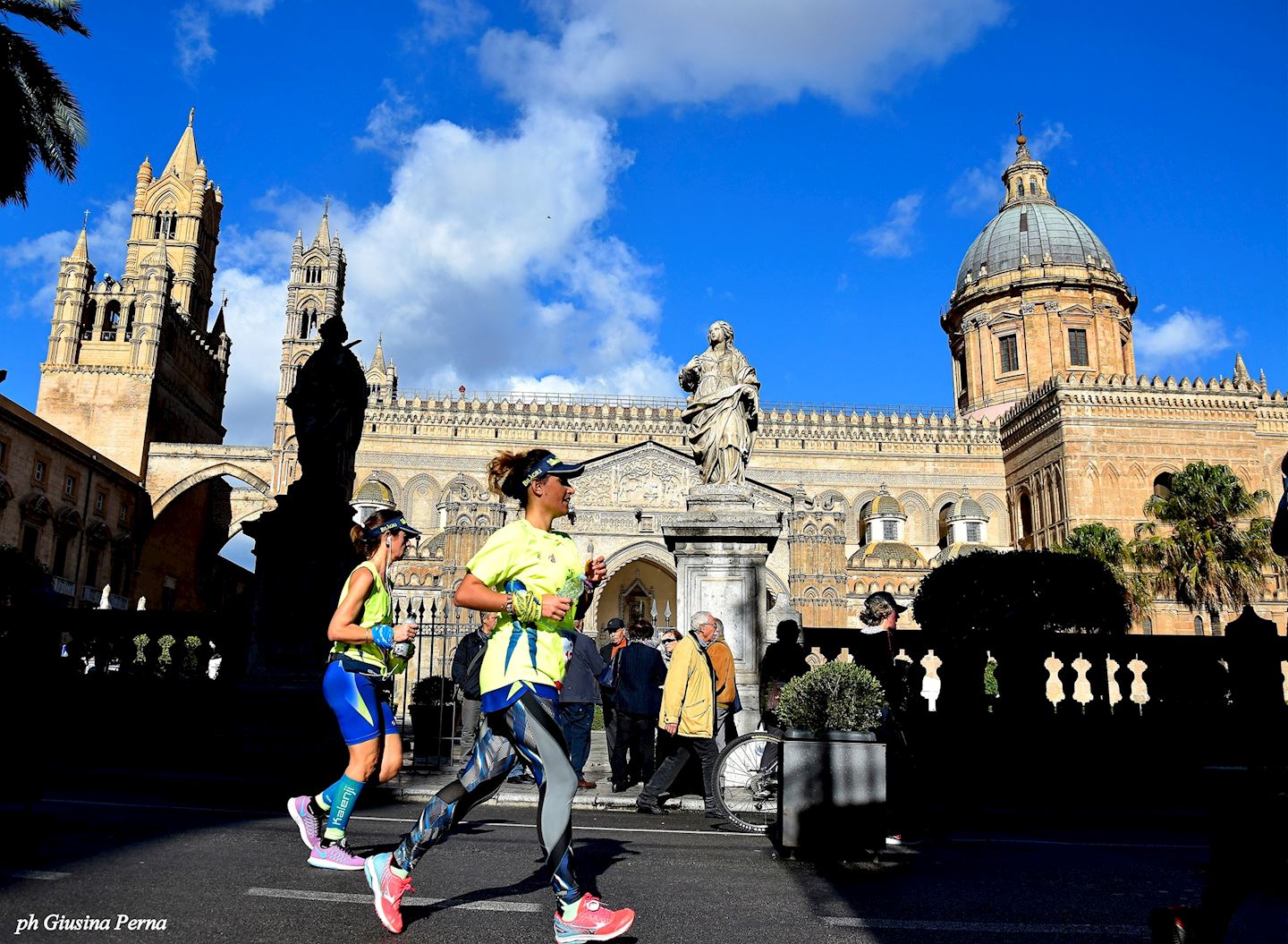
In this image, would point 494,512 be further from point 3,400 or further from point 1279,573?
point 1279,573

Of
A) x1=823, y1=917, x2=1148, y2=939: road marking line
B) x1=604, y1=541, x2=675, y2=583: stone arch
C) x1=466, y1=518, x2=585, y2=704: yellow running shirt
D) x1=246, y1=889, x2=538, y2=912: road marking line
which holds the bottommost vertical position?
x1=823, y1=917, x2=1148, y2=939: road marking line

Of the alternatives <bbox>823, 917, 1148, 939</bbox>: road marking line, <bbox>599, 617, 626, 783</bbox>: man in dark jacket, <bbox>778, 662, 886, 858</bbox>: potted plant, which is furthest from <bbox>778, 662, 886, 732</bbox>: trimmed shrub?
<bbox>599, 617, 626, 783</bbox>: man in dark jacket

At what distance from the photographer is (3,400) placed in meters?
34.1

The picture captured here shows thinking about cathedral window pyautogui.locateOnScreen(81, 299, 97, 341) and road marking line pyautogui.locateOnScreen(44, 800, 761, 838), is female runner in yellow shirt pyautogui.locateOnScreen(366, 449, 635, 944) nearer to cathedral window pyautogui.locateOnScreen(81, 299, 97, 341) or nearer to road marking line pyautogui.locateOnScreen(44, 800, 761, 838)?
road marking line pyautogui.locateOnScreen(44, 800, 761, 838)

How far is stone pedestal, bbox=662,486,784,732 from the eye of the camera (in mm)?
9031

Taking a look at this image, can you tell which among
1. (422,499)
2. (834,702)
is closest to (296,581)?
(834,702)

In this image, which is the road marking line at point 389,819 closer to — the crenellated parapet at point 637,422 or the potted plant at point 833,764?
the potted plant at point 833,764

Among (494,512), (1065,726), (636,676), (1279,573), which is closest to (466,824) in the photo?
(636,676)

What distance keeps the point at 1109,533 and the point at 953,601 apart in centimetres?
2219

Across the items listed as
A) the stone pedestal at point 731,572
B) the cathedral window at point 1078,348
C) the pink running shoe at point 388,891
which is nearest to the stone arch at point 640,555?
the cathedral window at point 1078,348

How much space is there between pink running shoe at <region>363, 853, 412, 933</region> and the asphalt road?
0.06 meters

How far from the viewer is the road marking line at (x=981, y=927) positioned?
3.77m

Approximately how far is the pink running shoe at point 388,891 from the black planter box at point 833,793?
2.61 meters

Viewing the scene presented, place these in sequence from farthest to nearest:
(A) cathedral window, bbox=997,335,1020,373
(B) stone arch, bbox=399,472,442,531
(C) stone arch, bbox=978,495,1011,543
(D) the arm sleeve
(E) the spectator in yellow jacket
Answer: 1. (A) cathedral window, bbox=997,335,1020,373
2. (C) stone arch, bbox=978,495,1011,543
3. (B) stone arch, bbox=399,472,442,531
4. (D) the arm sleeve
5. (E) the spectator in yellow jacket
